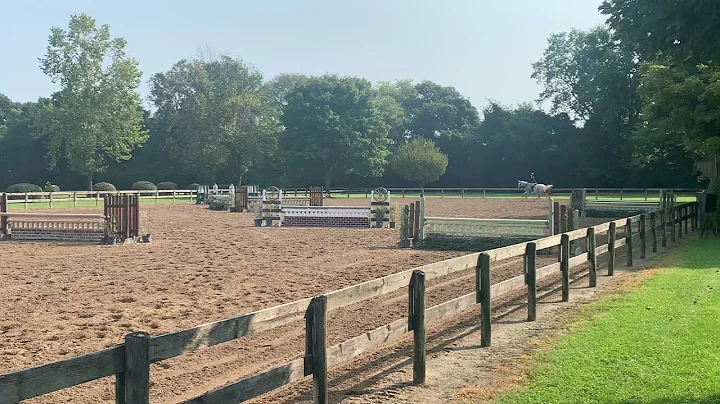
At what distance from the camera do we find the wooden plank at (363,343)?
472cm

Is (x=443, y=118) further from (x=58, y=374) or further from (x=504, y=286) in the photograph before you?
(x=58, y=374)

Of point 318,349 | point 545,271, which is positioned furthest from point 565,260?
point 318,349

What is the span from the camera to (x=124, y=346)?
321cm

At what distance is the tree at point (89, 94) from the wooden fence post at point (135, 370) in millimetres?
56947

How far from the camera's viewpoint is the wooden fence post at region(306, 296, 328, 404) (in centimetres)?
445

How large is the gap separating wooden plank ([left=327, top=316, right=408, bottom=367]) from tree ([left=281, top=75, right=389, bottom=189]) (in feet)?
200

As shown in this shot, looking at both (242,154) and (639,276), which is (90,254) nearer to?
(639,276)

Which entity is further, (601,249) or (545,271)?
(601,249)

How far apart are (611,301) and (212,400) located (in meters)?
6.66

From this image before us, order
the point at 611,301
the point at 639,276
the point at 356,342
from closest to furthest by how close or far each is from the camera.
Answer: the point at 356,342
the point at 611,301
the point at 639,276

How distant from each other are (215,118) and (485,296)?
199 feet

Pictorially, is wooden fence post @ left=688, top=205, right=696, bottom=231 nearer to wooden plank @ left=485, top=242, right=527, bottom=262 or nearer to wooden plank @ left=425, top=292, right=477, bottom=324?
wooden plank @ left=485, top=242, right=527, bottom=262

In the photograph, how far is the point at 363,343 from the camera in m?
5.01

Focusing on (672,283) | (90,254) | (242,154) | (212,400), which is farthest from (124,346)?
(242,154)
